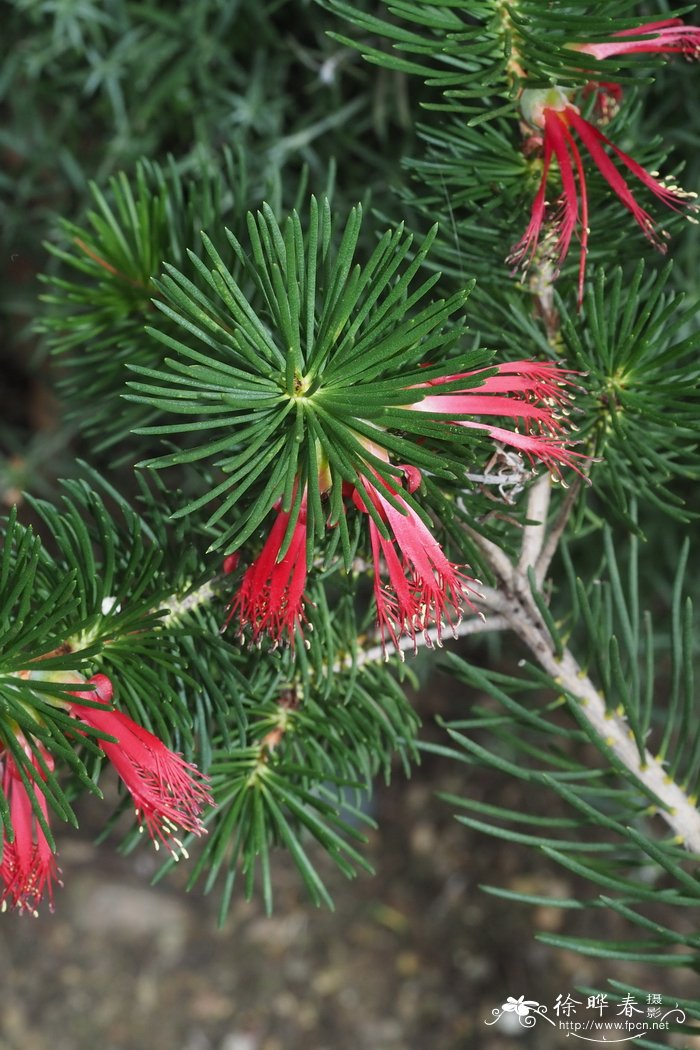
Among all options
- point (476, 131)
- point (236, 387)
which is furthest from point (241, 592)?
point (476, 131)

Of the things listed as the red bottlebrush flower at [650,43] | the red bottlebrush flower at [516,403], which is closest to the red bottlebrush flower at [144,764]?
the red bottlebrush flower at [516,403]

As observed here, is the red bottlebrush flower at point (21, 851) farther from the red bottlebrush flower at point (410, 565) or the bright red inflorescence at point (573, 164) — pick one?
the bright red inflorescence at point (573, 164)

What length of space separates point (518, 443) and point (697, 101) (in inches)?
11.9

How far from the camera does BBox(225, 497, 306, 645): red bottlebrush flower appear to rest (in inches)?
10.2

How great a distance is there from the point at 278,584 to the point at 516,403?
83 mm

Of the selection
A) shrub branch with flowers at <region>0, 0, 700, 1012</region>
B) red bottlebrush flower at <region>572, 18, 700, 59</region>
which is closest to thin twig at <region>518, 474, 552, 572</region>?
shrub branch with flowers at <region>0, 0, 700, 1012</region>

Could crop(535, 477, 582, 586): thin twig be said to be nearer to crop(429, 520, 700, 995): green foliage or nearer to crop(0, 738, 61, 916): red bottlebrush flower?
crop(429, 520, 700, 995): green foliage

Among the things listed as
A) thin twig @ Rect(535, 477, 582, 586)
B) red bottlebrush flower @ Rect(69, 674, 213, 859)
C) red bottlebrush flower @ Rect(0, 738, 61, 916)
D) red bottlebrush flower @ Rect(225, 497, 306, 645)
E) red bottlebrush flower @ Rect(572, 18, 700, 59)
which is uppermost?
red bottlebrush flower @ Rect(572, 18, 700, 59)

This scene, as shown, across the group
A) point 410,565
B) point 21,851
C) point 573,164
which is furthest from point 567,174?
point 21,851

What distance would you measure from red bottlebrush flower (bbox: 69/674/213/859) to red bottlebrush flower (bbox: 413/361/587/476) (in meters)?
0.12

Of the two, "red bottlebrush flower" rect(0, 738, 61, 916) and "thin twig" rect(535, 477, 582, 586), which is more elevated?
"thin twig" rect(535, 477, 582, 586)

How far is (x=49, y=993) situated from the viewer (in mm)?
900

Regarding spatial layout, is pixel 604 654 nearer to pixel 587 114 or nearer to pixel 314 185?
pixel 587 114

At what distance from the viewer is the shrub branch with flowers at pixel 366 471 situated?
0.78ft
